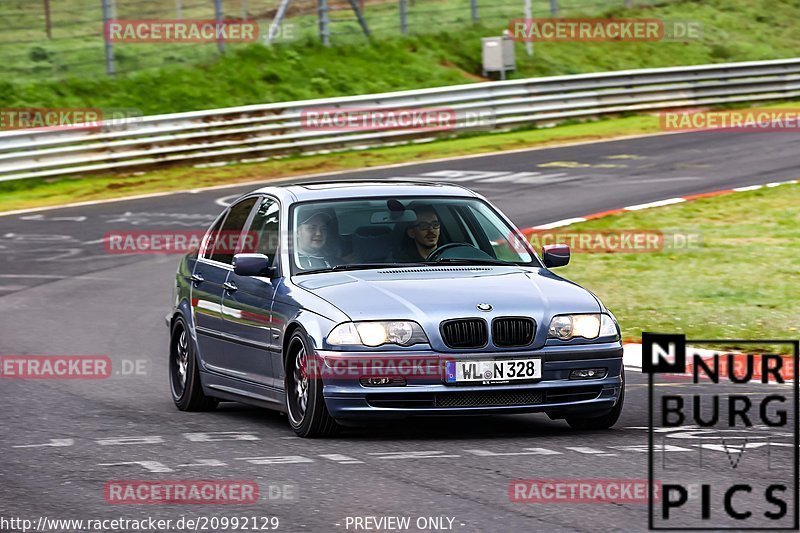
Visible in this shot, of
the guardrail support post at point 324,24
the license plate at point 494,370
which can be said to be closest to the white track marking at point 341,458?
the license plate at point 494,370

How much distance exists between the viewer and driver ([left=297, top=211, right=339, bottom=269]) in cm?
1023

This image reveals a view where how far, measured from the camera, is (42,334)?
1513cm

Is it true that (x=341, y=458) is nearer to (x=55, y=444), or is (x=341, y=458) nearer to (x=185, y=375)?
(x=55, y=444)

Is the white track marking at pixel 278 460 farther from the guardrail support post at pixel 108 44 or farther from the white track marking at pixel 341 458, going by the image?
the guardrail support post at pixel 108 44

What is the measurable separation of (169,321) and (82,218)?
12550mm

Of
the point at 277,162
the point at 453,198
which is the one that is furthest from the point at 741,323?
the point at 277,162

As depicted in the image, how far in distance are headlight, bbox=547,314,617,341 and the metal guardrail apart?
1996 centimetres

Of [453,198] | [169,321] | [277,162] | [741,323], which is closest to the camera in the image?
[453,198]

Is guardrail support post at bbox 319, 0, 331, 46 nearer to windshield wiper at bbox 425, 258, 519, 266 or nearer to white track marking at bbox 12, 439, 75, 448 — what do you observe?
windshield wiper at bbox 425, 258, 519, 266

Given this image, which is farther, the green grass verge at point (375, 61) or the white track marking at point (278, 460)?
the green grass verge at point (375, 61)

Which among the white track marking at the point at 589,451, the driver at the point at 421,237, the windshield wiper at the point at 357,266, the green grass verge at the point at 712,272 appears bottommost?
the green grass verge at the point at 712,272

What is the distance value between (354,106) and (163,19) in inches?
218

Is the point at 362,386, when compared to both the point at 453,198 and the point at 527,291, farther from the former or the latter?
the point at 453,198

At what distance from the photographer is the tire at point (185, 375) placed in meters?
11.4
